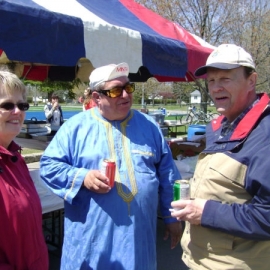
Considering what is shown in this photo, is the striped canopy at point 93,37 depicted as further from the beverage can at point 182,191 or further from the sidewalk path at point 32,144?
the sidewalk path at point 32,144

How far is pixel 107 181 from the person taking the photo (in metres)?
1.97

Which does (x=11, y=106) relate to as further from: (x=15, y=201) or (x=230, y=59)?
(x=230, y=59)

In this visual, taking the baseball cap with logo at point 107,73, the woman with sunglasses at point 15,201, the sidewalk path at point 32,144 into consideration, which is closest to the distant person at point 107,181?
the baseball cap with logo at point 107,73

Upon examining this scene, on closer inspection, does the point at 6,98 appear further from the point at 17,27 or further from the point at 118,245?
the point at 17,27

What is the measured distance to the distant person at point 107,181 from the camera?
2.12 metres

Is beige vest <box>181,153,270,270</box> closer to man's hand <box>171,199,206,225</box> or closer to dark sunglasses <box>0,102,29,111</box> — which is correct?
man's hand <box>171,199,206,225</box>

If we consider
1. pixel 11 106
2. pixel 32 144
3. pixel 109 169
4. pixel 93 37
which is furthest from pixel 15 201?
pixel 32 144

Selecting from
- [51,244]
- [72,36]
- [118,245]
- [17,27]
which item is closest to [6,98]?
[118,245]

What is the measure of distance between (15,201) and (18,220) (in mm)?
85

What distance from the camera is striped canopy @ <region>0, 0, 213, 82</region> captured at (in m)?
2.87

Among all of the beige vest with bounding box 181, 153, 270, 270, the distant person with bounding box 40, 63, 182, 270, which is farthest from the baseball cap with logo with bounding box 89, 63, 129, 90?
the beige vest with bounding box 181, 153, 270, 270

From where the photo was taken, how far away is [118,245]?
2133 mm

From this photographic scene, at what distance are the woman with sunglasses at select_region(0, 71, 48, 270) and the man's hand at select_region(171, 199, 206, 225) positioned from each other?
67 centimetres

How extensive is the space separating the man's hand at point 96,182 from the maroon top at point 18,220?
0.37m
